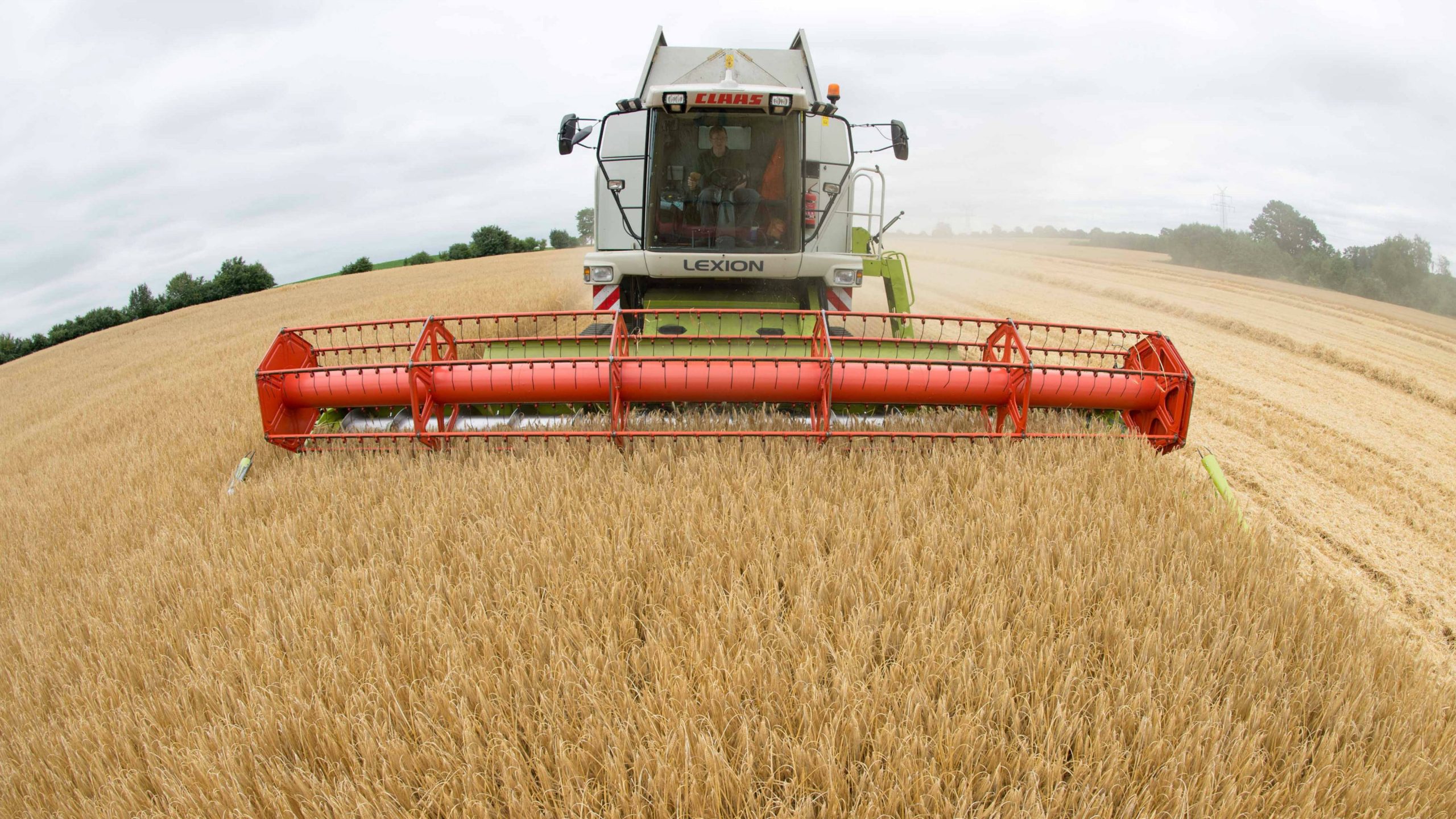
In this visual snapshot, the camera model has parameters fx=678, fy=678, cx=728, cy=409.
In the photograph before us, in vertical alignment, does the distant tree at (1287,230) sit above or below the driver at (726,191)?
above

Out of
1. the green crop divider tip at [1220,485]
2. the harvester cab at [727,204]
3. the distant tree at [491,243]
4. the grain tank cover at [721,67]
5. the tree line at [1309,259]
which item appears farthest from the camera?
the distant tree at [491,243]

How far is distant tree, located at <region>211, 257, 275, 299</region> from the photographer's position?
36250 millimetres

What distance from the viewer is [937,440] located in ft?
11.3

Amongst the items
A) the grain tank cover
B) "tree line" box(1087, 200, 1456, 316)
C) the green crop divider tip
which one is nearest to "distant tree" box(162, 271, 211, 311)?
the grain tank cover

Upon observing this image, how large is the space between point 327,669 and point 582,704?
772 mm

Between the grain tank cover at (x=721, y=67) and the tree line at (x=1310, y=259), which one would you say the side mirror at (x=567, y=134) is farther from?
the tree line at (x=1310, y=259)

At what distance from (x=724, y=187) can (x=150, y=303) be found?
46.0m

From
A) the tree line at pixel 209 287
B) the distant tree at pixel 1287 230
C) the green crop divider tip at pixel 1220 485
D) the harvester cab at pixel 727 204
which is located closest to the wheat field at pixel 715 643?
the green crop divider tip at pixel 1220 485

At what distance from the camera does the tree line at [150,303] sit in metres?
32.7

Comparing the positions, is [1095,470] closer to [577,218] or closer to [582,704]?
[582,704]

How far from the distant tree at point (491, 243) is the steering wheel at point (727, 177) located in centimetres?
4042

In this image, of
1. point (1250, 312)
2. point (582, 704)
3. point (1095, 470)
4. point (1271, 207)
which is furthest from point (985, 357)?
point (1271, 207)

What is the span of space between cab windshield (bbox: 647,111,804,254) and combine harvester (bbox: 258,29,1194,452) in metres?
0.01

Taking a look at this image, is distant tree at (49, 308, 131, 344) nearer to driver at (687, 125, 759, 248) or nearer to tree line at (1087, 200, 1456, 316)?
driver at (687, 125, 759, 248)
